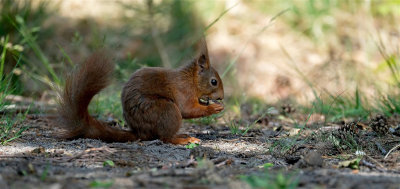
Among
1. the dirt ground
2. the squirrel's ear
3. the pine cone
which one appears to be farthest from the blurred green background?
the dirt ground

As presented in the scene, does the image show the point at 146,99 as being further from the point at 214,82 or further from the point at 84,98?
the point at 214,82

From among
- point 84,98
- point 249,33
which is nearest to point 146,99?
point 84,98

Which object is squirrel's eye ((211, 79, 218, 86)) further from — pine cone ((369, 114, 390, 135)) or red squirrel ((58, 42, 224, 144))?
pine cone ((369, 114, 390, 135))

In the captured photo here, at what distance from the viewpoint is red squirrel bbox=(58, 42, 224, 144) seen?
3.25 metres

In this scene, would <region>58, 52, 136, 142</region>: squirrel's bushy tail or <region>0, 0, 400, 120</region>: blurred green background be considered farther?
<region>0, 0, 400, 120</region>: blurred green background

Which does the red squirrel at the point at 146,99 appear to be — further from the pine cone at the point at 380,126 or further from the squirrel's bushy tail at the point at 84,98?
the pine cone at the point at 380,126

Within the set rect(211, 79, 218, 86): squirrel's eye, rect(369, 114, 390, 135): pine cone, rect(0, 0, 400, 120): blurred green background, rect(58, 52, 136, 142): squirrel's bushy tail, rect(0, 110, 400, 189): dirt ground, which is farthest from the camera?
rect(0, 0, 400, 120): blurred green background

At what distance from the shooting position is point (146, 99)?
139 inches

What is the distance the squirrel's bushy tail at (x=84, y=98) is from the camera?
10.6 feet

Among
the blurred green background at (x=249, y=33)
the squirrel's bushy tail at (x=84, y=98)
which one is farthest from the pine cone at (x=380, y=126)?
the blurred green background at (x=249, y=33)

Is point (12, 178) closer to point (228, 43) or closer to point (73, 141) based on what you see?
point (73, 141)

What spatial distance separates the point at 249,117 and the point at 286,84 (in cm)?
282

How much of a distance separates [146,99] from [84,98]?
0.48 m

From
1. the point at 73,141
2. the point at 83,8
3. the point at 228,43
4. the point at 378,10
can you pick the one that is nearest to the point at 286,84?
the point at 228,43
